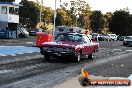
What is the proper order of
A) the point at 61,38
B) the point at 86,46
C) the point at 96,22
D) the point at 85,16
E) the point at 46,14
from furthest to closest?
1. the point at 96,22
2. the point at 85,16
3. the point at 46,14
4. the point at 86,46
5. the point at 61,38

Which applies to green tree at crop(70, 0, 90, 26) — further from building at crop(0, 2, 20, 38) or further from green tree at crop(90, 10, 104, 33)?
building at crop(0, 2, 20, 38)

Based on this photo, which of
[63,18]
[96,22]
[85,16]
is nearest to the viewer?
[63,18]

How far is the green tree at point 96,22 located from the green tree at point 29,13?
34846 mm

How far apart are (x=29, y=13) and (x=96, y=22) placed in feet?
129

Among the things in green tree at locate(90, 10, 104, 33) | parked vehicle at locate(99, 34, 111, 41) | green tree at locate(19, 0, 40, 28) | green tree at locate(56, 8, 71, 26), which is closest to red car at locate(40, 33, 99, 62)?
parked vehicle at locate(99, 34, 111, 41)

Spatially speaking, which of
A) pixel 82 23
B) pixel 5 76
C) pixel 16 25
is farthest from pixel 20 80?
pixel 82 23

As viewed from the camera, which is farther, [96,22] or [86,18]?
[96,22]

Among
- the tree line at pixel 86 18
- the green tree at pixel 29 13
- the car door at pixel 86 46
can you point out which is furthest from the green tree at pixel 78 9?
the car door at pixel 86 46

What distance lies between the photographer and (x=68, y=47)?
18.8 meters

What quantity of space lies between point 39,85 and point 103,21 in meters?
118

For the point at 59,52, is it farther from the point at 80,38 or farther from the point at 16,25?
the point at 16,25

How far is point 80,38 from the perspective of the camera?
2070cm

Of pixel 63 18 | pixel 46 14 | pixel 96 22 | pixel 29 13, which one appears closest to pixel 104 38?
pixel 29 13

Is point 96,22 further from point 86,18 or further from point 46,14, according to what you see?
point 46,14
